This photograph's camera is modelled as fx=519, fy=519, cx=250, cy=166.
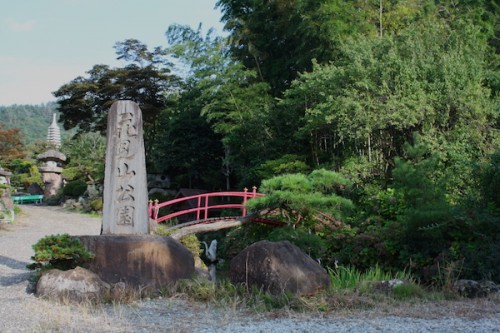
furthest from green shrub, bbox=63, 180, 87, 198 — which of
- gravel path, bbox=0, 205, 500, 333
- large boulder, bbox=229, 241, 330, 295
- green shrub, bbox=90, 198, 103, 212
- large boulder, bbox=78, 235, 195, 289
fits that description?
large boulder, bbox=229, 241, 330, 295

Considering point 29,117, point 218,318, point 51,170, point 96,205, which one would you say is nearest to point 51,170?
point 51,170

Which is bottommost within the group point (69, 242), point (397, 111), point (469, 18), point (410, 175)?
point (69, 242)

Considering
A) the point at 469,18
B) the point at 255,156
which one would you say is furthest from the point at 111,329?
the point at 469,18

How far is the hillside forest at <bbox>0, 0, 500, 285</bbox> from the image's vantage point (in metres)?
7.52

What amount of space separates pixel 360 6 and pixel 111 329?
1227 centimetres

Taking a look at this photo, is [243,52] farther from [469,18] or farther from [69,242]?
[69,242]

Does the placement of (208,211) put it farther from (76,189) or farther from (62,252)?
(62,252)

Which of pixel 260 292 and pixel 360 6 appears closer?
pixel 260 292

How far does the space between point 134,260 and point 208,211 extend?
10.8m

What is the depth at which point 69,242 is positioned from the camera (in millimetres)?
5535

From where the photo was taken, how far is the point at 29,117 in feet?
220

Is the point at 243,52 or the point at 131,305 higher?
the point at 243,52

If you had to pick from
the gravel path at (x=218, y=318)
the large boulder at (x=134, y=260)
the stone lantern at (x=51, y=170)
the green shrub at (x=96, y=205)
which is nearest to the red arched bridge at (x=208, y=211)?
the large boulder at (x=134, y=260)

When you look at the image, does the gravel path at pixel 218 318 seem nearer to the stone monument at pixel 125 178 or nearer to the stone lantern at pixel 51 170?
the stone monument at pixel 125 178
